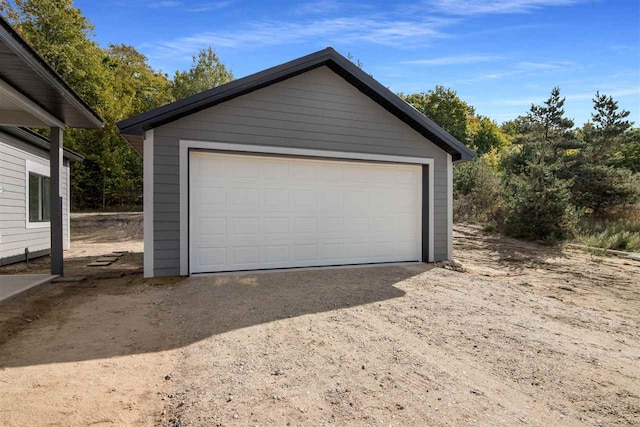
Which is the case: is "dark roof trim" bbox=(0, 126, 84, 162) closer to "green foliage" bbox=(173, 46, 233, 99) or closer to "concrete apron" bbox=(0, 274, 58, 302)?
"concrete apron" bbox=(0, 274, 58, 302)

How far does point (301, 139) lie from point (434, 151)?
118 inches

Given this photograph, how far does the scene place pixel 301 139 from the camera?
21.6 ft

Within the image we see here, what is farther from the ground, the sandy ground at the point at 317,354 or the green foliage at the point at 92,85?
the green foliage at the point at 92,85

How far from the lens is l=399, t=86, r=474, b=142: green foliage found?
30097 millimetres

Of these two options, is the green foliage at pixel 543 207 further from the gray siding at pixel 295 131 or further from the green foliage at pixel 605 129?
the green foliage at pixel 605 129

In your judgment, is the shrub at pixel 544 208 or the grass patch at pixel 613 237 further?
the shrub at pixel 544 208

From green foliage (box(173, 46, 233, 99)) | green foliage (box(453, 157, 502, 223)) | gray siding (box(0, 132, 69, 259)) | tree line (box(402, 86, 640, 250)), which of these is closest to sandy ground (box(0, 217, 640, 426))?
gray siding (box(0, 132, 69, 259))

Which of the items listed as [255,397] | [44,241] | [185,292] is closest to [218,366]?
[255,397]

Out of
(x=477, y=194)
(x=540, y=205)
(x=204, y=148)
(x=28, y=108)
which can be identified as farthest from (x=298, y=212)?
(x=477, y=194)

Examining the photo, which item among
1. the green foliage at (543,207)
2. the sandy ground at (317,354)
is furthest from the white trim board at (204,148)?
the green foliage at (543,207)

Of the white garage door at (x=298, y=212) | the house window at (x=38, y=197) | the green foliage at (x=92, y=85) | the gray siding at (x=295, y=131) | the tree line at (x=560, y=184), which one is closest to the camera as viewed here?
the gray siding at (x=295, y=131)

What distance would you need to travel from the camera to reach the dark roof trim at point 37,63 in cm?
354

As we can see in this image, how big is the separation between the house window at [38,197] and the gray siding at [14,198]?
312mm

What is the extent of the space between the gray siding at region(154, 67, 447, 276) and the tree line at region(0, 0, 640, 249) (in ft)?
19.7
